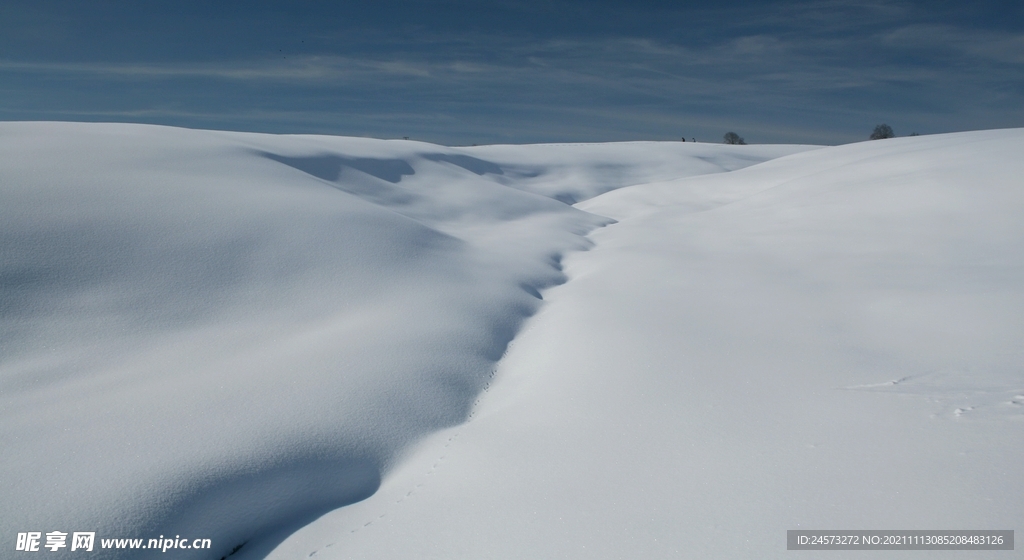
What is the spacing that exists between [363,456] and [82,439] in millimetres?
1027

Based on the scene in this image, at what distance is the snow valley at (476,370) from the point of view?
5.98 feet

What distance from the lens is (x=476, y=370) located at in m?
3.15

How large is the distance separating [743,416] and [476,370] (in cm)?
142

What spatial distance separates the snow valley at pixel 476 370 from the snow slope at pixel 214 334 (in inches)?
0.5

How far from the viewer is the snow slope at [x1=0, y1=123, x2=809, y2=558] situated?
1949 millimetres

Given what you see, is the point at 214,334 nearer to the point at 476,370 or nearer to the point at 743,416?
the point at 476,370

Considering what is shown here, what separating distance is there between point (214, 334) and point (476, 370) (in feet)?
4.95

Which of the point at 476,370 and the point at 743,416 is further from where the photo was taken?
the point at 476,370

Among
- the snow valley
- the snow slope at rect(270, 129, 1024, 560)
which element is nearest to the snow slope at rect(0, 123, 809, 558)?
the snow valley

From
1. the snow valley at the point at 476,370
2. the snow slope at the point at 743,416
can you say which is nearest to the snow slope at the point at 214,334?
the snow valley at the point at 476,370

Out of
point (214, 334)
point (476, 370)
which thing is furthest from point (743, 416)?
point (214, 334)

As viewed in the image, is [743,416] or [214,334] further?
[214,334]

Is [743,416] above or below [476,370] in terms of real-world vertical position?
above

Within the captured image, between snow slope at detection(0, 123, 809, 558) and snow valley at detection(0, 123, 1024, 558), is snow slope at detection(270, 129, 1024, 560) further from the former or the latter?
snow slope at detection(0, 123, 809, 558)
